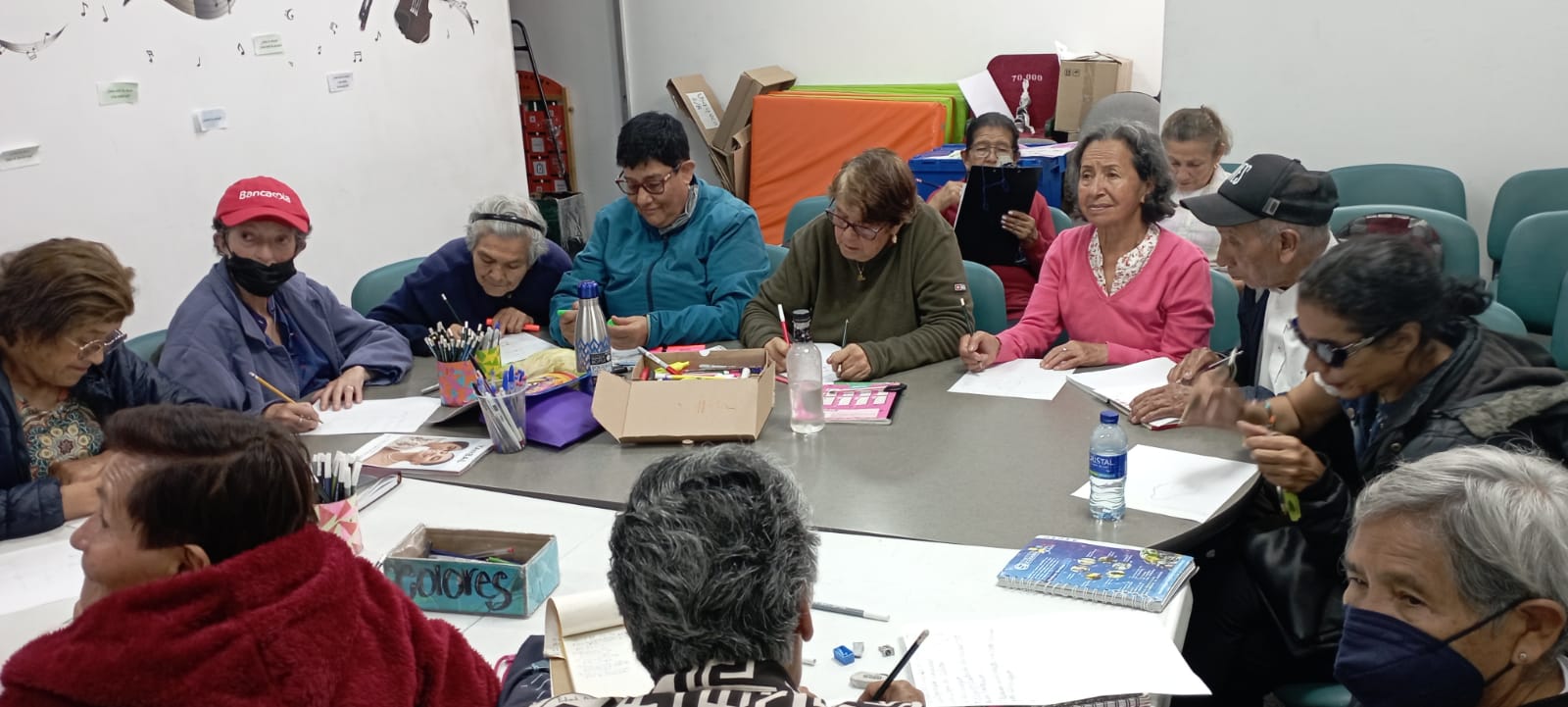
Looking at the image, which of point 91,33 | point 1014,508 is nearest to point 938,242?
point 1014,508

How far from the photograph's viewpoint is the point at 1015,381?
2865mm

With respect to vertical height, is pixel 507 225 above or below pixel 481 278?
above

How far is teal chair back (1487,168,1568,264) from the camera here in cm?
420

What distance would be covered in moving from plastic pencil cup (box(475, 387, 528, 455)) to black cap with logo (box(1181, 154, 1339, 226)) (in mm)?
1670

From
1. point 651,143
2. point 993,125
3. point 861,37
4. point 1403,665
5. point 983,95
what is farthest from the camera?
point 861,37

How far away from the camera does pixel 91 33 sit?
12.4 feet

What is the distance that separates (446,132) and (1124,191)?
12.4ft

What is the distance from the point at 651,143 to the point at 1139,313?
152cm

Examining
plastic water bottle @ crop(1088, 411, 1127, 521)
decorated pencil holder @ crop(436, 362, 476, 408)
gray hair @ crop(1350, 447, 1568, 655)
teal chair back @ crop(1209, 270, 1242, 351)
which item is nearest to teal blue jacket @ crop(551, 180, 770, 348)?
→ decorated pencil holder @ crop(436, 362, 476, 408)

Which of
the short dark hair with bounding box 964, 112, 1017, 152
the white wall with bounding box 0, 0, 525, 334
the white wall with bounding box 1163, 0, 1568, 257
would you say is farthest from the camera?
the short dark hair with bounding box 964, 112, 1017, 152

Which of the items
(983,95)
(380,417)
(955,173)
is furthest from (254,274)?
(983,95)

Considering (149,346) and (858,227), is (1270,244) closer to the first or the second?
(858,227)

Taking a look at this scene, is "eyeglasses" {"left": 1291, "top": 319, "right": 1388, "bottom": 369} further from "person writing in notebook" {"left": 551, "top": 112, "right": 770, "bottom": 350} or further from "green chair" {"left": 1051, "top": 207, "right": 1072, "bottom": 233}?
"green chair" {"left": 1051, "top": 207, "right": 1072, "bottom": 233}

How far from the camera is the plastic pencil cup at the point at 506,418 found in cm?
248
